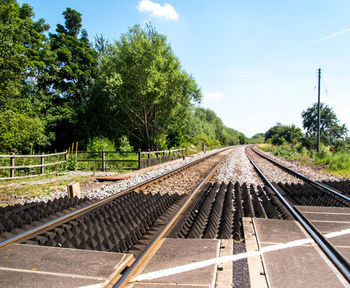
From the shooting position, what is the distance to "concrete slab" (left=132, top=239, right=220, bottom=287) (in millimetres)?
1960

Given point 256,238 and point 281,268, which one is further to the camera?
point 256,238

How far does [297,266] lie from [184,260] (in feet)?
3.24

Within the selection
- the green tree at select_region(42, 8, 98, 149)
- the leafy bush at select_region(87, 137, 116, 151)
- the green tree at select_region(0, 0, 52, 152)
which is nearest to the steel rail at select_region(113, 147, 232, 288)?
the green tree at select_region(0, 0, 52, 152)

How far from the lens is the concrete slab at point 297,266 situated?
195cm

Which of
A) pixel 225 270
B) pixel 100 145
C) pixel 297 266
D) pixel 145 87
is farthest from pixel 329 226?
pixel 145 87

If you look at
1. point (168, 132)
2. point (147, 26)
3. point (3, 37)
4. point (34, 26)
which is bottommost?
point (168, 132)

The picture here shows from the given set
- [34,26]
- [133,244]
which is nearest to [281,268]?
[133,244]

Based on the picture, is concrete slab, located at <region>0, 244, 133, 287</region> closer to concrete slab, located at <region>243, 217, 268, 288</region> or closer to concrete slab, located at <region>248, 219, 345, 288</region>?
concrete slab, located at <region>243, 217, 268, 288</region>

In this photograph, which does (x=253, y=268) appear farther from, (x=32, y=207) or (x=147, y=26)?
(x=147, y=26)

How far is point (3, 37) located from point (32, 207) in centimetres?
1670

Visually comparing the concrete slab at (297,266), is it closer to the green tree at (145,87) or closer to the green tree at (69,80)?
the green tree at (145,87)

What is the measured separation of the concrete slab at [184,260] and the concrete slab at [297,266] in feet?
1.63

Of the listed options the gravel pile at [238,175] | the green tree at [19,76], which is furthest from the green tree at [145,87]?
the gravel pile at [238,175]

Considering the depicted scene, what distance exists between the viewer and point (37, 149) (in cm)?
2503
